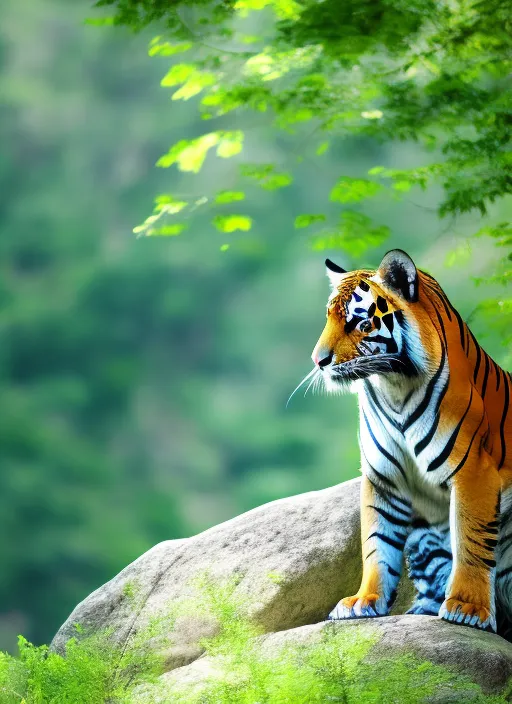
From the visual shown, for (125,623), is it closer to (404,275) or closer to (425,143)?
(404,275)

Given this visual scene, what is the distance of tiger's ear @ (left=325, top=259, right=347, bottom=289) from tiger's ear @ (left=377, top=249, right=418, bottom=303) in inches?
6.8

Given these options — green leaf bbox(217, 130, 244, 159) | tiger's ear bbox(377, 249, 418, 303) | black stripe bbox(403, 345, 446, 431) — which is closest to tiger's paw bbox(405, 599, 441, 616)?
black stripe bbox(403, 345, 446, 431)

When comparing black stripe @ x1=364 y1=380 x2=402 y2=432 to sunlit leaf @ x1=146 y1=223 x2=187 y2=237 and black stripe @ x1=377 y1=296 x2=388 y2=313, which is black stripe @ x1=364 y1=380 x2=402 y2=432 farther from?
sunlit leaf @ x1=146 y1=223 x2=187 y2=237

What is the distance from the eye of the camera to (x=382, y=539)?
2.94 m

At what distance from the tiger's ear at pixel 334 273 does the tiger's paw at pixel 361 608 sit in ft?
3.18

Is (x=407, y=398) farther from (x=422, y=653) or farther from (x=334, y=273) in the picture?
(x=422, y=653)

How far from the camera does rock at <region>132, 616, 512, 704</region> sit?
240cm

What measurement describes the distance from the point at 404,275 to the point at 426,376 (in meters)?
0.32

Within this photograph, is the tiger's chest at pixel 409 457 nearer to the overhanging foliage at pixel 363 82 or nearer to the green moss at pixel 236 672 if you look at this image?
the green moss at pixel 236 672

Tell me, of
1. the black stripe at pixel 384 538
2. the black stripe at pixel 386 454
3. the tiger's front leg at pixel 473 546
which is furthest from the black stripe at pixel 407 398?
the black stripe at pixel 384 538

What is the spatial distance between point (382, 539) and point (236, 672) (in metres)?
0.64

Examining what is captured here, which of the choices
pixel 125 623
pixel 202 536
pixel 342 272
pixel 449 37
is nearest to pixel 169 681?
pixel 125 623

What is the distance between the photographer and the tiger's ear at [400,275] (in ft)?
9.42

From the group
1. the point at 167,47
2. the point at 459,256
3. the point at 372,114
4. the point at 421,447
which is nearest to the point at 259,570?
the point at 421,447
